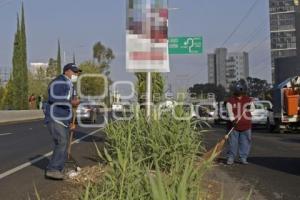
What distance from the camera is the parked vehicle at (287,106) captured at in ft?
85.3

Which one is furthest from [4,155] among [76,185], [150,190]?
[150,190]

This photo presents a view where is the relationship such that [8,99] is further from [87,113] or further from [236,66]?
[236,66]

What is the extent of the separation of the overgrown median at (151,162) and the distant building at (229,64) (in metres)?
53.8

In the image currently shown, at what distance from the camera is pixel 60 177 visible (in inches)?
393

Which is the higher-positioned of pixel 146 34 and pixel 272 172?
pixel 146 34

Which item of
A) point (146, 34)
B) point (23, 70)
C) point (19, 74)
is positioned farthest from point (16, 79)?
point (146, 34)

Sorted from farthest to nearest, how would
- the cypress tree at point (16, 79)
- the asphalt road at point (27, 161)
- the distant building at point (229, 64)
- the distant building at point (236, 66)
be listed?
the distant building at point (236, 66) → the distant building at point (229, 64) → the cypress tree at point (16, 79) → the asphalt road at point (27, 161)

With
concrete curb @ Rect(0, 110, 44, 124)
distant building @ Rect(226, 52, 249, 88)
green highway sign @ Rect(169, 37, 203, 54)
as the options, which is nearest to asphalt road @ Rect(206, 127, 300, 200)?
green highway sign @ Rect(169, 37, 203, 54)

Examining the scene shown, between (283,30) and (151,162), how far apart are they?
59084 mm

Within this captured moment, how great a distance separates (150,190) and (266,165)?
8.17 m

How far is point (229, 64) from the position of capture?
67.4 m

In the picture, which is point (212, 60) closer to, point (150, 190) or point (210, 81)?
point (210, 81)

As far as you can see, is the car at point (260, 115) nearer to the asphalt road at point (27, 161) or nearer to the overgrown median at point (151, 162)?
the asphalt road at point (27, 161)

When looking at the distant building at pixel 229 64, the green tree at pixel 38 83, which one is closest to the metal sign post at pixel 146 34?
the distant building at pixel 229 64
